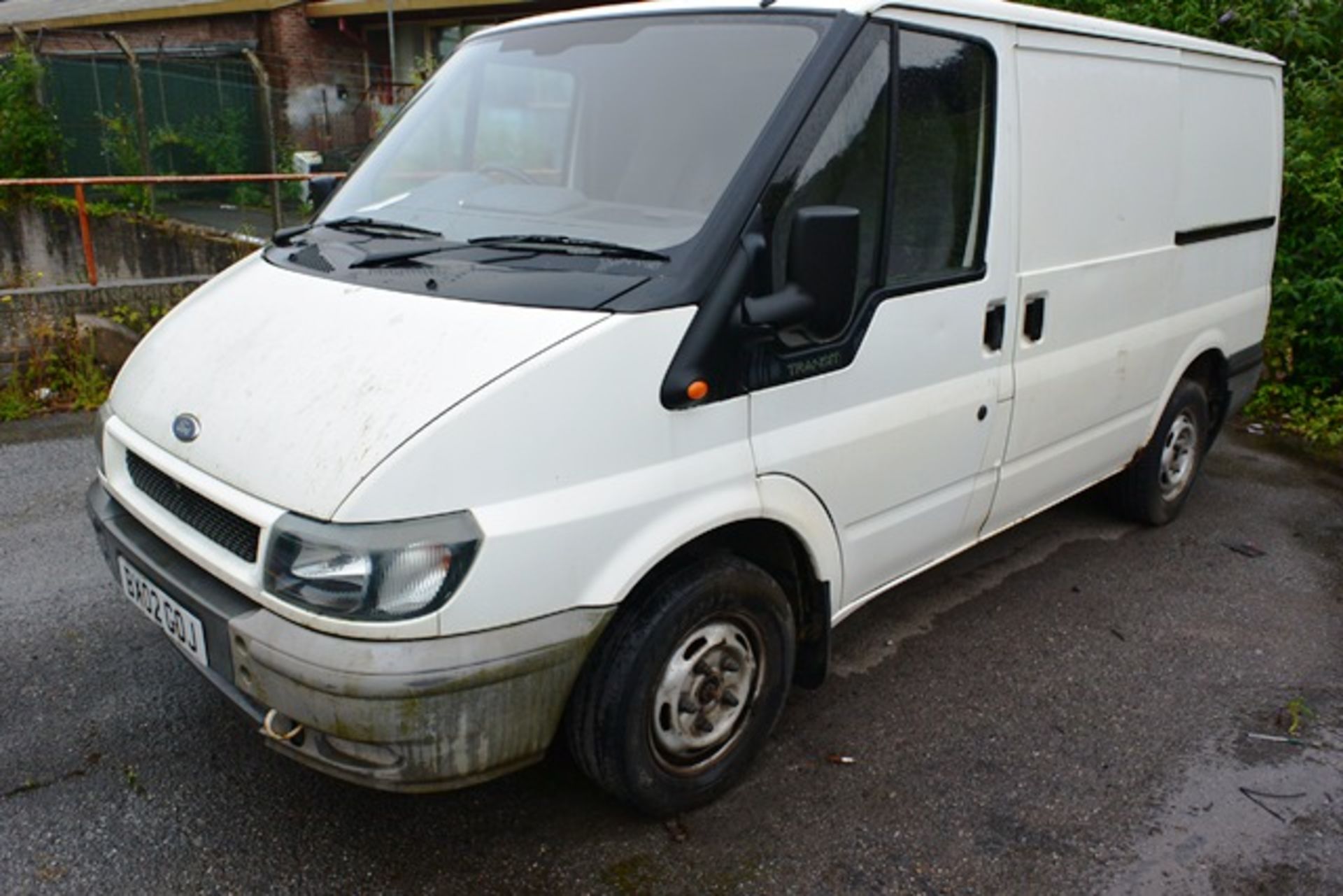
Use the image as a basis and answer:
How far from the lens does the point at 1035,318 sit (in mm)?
3623

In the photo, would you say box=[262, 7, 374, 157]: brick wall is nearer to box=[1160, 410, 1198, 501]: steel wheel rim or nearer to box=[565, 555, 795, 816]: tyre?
box=[1160, 410, 1198, 501]: steel wheel rim

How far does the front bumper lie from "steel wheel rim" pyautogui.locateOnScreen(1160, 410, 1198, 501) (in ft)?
11.7

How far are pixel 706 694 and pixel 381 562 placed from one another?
Answer: 3.39 ft

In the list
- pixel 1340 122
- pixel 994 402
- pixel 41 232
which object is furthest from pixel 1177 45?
pixel 41 232

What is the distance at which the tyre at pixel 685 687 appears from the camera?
258cm

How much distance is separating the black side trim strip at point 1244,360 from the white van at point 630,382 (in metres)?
1.57

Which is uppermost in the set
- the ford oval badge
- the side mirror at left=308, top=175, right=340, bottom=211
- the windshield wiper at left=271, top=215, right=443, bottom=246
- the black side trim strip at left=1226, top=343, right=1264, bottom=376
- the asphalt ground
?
the side mirror at left=308, top=175, right=340, bottom=211

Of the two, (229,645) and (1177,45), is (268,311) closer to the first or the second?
(229,645)

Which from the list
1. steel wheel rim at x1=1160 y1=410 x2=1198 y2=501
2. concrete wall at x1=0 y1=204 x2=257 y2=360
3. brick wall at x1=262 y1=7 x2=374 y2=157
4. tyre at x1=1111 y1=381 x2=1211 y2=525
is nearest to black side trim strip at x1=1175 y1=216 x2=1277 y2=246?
tyre at x1=1111 y1=381 x2=1211 y2=525

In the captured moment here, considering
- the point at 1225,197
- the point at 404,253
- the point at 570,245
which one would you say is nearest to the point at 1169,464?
the point at 1225,197

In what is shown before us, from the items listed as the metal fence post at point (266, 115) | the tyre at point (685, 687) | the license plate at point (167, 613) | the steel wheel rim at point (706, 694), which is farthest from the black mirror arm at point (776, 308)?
the metal fence post at point (266, 115)

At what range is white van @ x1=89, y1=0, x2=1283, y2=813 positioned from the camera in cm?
229

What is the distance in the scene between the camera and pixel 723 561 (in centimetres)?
276

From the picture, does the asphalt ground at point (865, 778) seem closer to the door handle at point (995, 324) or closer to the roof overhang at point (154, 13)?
the door handle at point (995, 324)
